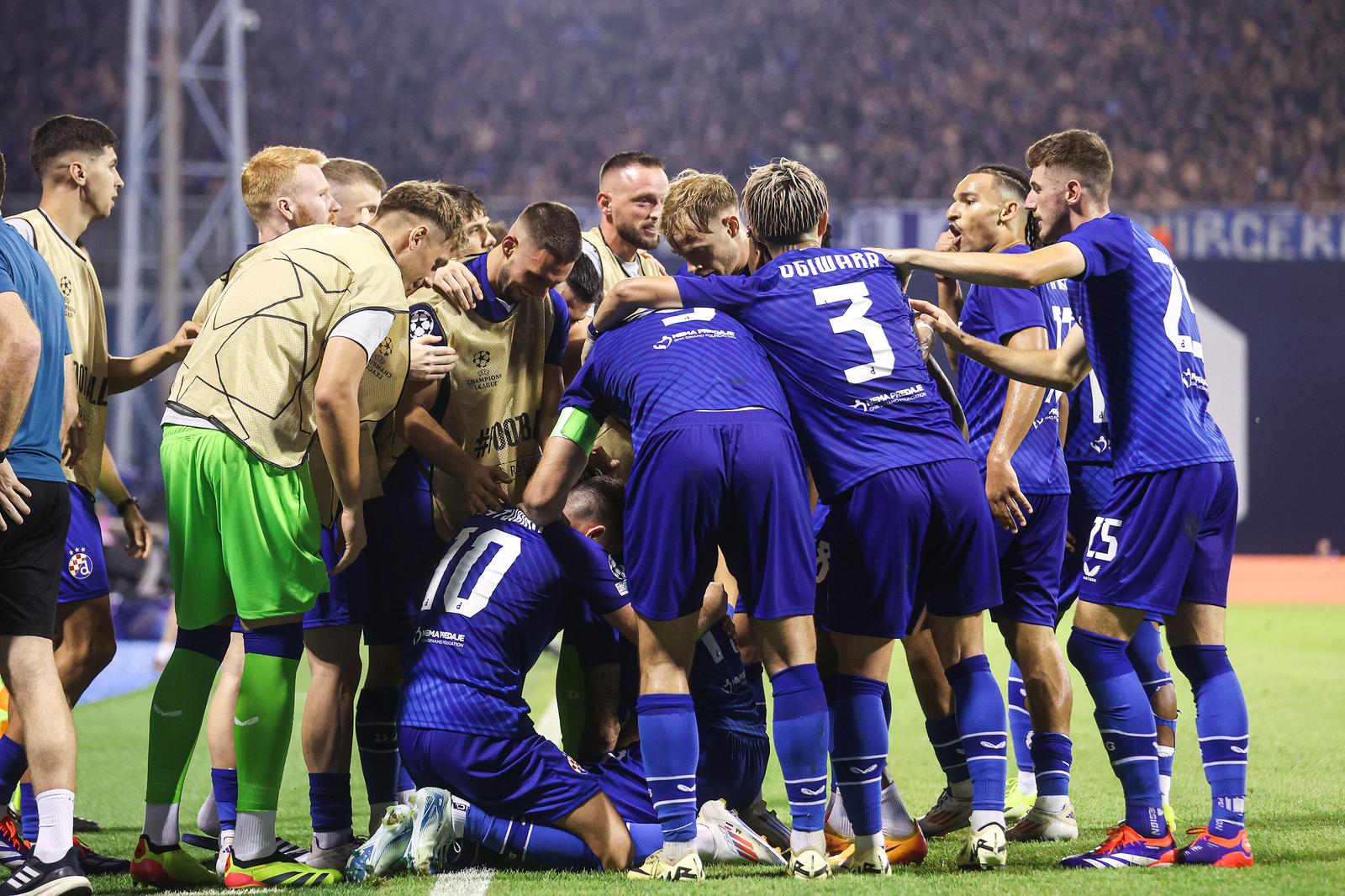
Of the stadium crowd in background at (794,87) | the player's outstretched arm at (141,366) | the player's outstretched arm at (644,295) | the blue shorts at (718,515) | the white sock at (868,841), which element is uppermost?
the stadium crowd in background at (794,87)

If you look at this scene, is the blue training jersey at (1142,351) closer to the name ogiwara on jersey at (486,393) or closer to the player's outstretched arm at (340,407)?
the name ogiwara on jersey at (486,393)

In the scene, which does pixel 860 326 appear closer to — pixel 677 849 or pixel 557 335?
pixel 557 335

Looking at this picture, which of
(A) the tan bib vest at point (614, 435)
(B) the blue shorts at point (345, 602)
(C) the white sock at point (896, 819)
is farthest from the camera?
(A) the tan bib vest at point (614, 435)

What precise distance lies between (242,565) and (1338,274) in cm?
1765

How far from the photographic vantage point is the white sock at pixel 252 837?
401cm

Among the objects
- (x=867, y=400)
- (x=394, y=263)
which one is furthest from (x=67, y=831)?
(x=867, y=400)

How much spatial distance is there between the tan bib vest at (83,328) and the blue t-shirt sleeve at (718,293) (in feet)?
7.28

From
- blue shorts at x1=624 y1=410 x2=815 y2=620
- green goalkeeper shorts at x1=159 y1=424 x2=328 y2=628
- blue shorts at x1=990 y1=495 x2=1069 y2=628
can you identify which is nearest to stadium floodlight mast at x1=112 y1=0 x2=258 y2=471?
green goalkeeper shorts at x1=159 y1=424 x2=328 y2=628

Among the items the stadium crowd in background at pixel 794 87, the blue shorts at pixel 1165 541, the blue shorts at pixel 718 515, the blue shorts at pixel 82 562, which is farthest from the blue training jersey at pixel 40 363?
the stadium crowd in background at pixel 794 87

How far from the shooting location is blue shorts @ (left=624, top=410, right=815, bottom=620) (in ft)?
12.7

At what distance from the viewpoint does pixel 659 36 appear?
26156mm

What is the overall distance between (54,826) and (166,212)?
14.0 metres

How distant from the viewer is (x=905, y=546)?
3918 mm

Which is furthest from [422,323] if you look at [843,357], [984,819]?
[984,819]
